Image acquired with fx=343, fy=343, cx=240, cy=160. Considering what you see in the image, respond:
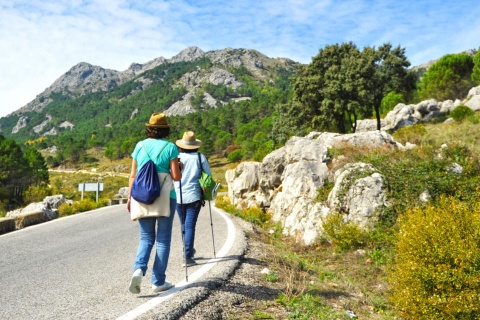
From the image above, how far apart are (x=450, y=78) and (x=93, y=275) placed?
59.2 m

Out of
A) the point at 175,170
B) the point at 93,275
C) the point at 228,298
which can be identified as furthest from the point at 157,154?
the point at 93,275

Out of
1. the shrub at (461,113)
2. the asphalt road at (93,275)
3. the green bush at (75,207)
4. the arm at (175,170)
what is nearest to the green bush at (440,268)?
the asphalt road at (93,275)

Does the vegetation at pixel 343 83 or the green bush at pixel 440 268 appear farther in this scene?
the vegetation at pixel 343 83

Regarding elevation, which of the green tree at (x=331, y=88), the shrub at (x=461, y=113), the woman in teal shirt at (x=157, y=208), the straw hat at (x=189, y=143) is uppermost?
the green tree at (x=331, y=88)

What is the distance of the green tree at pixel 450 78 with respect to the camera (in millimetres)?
50781

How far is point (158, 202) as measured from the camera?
3932 millimetres

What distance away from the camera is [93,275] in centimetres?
516

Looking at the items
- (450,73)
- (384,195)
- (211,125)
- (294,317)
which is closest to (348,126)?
(450,73)

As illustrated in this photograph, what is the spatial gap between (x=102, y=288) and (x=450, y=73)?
195 feet

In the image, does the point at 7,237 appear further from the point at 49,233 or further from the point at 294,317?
the point at 294,317

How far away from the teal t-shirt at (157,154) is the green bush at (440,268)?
3.55 m

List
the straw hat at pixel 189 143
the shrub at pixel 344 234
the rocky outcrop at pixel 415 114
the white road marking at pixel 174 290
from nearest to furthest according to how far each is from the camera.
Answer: the white road marking at pixel 174 290 → the straw hat at pixel 189 143 → the shrub at pixel 344 234 → the rocky outcrop at pixel 415 114

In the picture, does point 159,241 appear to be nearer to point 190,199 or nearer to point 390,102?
point 190,199

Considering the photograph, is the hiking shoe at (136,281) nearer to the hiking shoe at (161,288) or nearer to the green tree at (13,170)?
the hiking shoe at (161,288)
